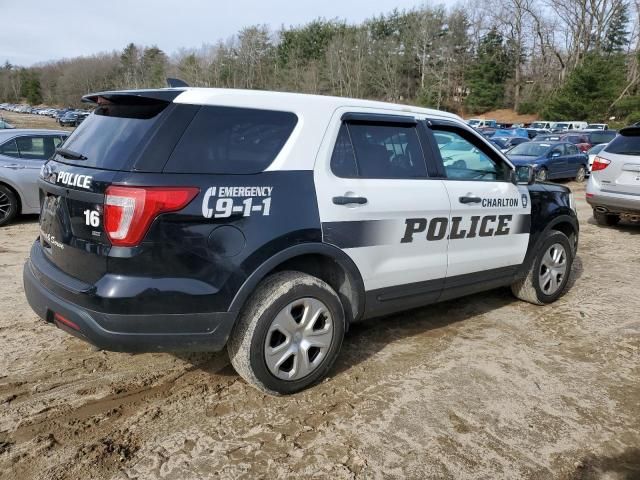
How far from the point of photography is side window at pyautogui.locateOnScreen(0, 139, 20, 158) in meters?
8.34

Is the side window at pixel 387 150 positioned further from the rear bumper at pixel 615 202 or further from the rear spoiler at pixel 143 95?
the rear bumper at pixel 615 202

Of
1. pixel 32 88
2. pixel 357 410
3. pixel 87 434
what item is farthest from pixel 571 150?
pixel 32 88

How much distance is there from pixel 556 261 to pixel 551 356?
1.43m

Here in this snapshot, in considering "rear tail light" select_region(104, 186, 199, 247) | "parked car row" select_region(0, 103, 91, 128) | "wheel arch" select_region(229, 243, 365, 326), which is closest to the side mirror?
"wheel arch" select_region(229, 243, 365, 326)

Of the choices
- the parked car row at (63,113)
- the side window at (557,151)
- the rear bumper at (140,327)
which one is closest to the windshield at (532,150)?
the side window at (557,151)

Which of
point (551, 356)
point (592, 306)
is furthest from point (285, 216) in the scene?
point (592, 306)

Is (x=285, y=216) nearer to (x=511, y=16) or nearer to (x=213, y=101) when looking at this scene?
(x=213, y=101)

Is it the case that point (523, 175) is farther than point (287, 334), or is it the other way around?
point (523, 175)

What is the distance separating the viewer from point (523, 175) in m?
4.60

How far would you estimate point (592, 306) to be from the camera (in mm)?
5188

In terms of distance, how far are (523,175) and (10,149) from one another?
25.7ft

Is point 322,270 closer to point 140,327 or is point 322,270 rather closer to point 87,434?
point 140,327

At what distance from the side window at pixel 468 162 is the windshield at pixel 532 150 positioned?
13.9m

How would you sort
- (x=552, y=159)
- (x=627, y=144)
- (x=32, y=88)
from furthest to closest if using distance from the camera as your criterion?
(x=32, y=88), (x=552, y=159), (x=627, y=144)
